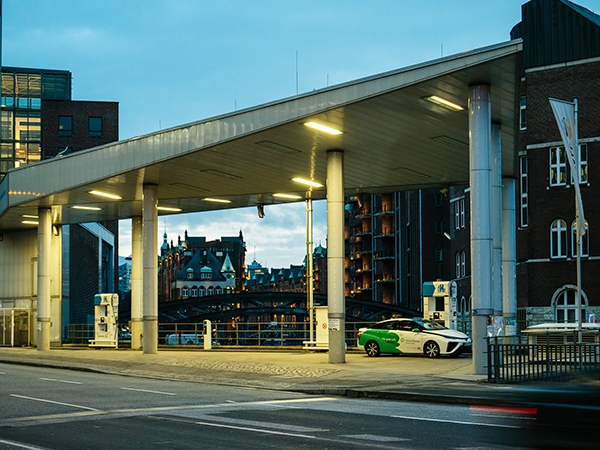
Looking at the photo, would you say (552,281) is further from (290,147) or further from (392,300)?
(392,300)

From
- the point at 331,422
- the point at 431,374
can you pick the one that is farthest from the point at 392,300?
the point at 331,422

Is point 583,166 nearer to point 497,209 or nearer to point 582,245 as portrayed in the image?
point 582,245

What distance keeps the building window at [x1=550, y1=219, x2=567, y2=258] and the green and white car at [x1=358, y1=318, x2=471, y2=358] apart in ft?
72.5

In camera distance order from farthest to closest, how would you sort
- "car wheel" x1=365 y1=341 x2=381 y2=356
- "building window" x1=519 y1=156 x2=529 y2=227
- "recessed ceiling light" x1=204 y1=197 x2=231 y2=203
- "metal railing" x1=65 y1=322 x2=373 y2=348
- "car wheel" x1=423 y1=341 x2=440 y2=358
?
"building window" x1=519 y1=156 x2=529 y2=227 → "metal railing" x1=65 y1=322 x2=373 y2=348 → "recessed ceiling light" x1=204 y1=197 x2=231 y2=203 → "car wheel" x1=365 y1=341 x2=381 y2=356 → "car wheel" x1=423 y1=341 x2=440 y2=358

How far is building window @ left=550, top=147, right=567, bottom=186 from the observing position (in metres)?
54.4

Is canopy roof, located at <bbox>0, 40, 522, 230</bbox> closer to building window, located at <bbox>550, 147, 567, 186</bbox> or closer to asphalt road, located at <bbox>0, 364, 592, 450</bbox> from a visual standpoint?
asphalt road, located at <bbox>0, 364, 592, 450</bbox>

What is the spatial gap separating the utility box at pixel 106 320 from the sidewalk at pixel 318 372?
29.8 ft

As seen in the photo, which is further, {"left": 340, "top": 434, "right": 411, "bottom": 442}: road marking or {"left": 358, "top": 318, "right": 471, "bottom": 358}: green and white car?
{"left": 358, "top": 318, "right": 471, "bottom": 358}: green and white car

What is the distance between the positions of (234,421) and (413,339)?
20074mm

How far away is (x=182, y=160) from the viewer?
31578mm

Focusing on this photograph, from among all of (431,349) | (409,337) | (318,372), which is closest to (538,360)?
(318,372)

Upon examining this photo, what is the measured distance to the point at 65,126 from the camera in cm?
10456

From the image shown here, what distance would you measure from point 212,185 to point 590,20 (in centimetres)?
3067

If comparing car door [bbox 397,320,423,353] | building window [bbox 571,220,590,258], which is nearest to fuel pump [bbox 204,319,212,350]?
car door [bbox 397,320,423,353]
